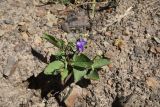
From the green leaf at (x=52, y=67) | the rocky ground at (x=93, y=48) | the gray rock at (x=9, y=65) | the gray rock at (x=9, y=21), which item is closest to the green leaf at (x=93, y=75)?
Answer: the rocky ground at (x=93, y=48)

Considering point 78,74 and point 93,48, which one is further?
point 93,48

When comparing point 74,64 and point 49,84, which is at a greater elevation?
point 74,64

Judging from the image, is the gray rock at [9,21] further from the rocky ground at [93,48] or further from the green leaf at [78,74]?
the green leaf at [78,74]

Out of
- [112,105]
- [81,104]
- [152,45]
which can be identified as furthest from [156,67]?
[81,104]

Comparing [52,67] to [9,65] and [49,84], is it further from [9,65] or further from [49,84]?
[9,65]

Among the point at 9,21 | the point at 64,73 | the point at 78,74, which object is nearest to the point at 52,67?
the point at 64,73

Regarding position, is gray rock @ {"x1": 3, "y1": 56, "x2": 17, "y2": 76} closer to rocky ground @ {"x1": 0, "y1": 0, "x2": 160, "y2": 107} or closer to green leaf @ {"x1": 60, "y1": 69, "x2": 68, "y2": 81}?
rocky ground @ {"x1": 0, "y1": 0, "x2": 160, "y2": 107}
